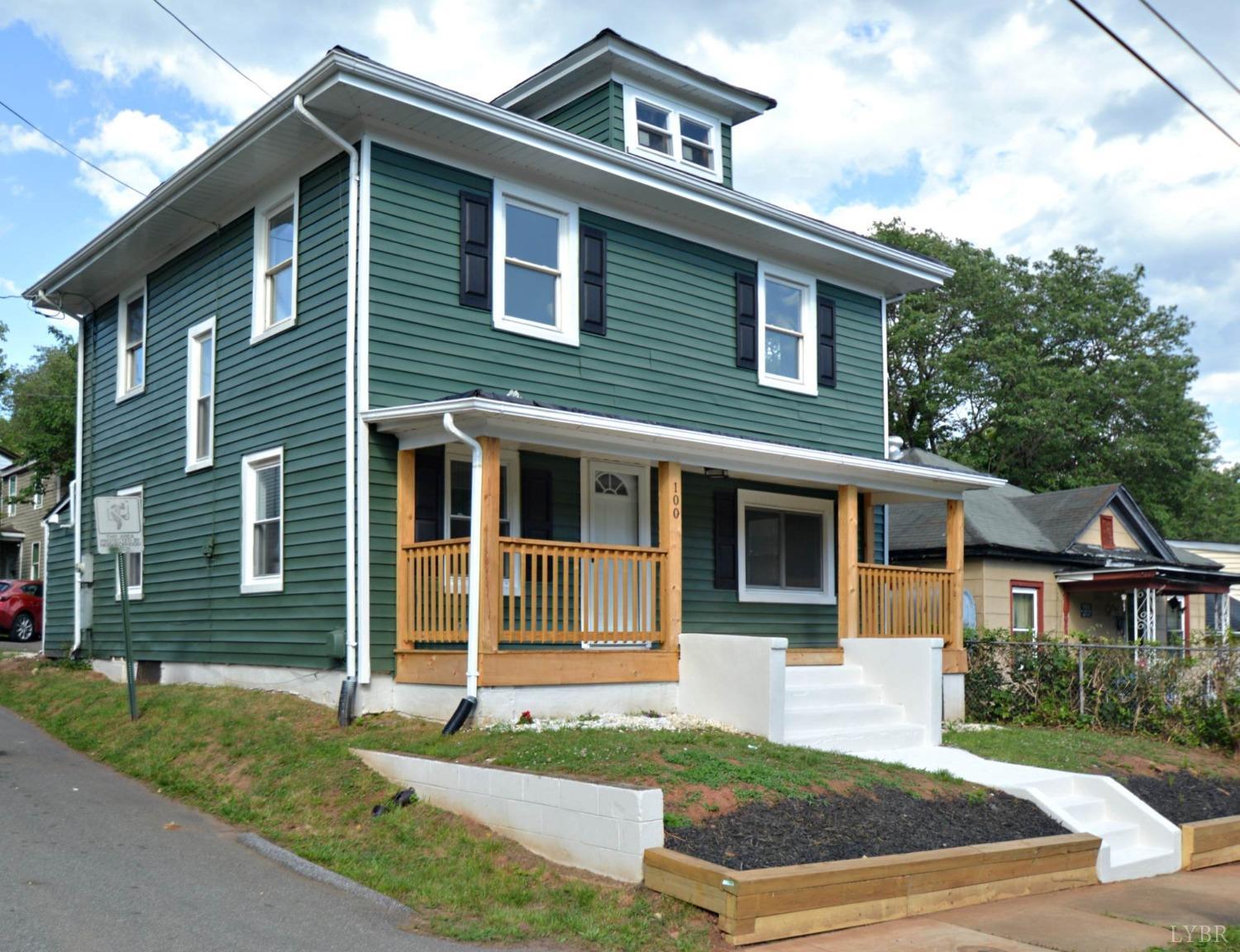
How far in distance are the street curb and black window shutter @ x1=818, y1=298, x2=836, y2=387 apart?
992cm

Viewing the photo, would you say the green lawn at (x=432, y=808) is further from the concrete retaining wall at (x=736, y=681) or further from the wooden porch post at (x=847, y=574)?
the wooden porch post at (x=847, y=574)

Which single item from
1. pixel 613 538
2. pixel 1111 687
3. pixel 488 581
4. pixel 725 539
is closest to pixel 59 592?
pixel 613 538

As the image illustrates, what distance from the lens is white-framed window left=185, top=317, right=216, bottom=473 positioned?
14219 millimetres

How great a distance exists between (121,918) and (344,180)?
25.2 ft

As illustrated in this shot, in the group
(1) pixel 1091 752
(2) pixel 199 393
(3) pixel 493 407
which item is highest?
(2) pixel 199 393

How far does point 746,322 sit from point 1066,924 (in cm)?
909

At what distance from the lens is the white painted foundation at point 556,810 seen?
23.9ft

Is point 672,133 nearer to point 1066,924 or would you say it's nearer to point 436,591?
point 436,591

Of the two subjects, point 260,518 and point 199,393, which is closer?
point 260,518

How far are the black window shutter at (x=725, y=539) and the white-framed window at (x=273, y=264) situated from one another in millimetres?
5386

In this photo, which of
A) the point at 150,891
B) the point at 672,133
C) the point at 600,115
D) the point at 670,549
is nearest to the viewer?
the point at 150,891

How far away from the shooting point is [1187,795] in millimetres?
10750

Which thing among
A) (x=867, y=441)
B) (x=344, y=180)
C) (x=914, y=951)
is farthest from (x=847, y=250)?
(x=914, y=951)

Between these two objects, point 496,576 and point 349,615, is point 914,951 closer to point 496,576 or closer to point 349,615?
point 496,576
